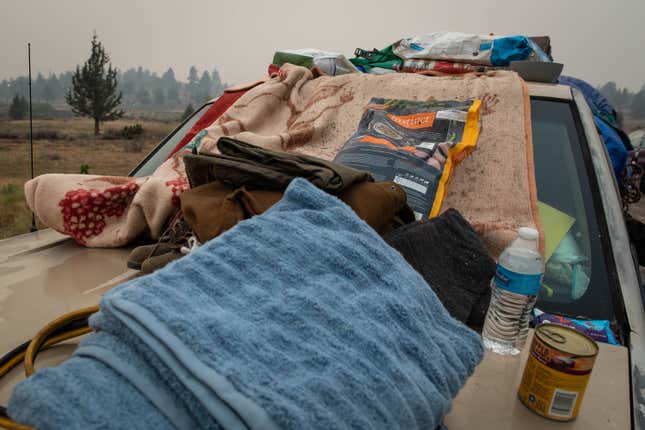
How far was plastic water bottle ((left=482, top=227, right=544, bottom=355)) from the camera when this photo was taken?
79 cm

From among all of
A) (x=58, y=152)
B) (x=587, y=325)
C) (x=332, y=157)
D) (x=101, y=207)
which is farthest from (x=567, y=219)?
(x=58, y=152)

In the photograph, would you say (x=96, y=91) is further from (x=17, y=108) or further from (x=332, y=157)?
(x=332, y=157)

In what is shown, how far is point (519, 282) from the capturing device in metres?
0.78

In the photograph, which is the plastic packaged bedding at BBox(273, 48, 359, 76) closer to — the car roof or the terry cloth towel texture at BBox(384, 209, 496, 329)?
the car roof

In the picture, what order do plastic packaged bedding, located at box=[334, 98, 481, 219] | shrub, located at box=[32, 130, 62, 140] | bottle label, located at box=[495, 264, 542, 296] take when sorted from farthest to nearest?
1. shrub, located at box=[32, 130, 62, 140]
2. plastic packaged bedding, located at box=[334, 98, 481, 219]
3. bottle label, located at box=[495, 264, 542, 296]

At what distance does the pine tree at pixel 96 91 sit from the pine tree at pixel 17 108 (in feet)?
1.72

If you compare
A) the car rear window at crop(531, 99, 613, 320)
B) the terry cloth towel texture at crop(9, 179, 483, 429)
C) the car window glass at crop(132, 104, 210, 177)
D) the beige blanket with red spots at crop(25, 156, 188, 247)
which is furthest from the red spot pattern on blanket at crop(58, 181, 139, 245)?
the car rear window at crop(531, 99, 613, 320)

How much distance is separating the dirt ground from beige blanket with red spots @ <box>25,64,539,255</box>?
0.32 metres

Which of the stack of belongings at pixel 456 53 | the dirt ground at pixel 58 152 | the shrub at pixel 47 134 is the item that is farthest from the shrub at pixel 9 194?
the stack of belongings at pixel 456 53

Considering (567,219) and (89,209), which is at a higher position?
(567,219)

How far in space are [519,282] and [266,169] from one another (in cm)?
54

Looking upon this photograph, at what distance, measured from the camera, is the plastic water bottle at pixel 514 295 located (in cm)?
79

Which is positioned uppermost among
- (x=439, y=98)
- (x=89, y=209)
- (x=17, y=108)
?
(x=439, y=98)

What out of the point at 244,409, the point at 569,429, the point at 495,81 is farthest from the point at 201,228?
the point at 495,81
